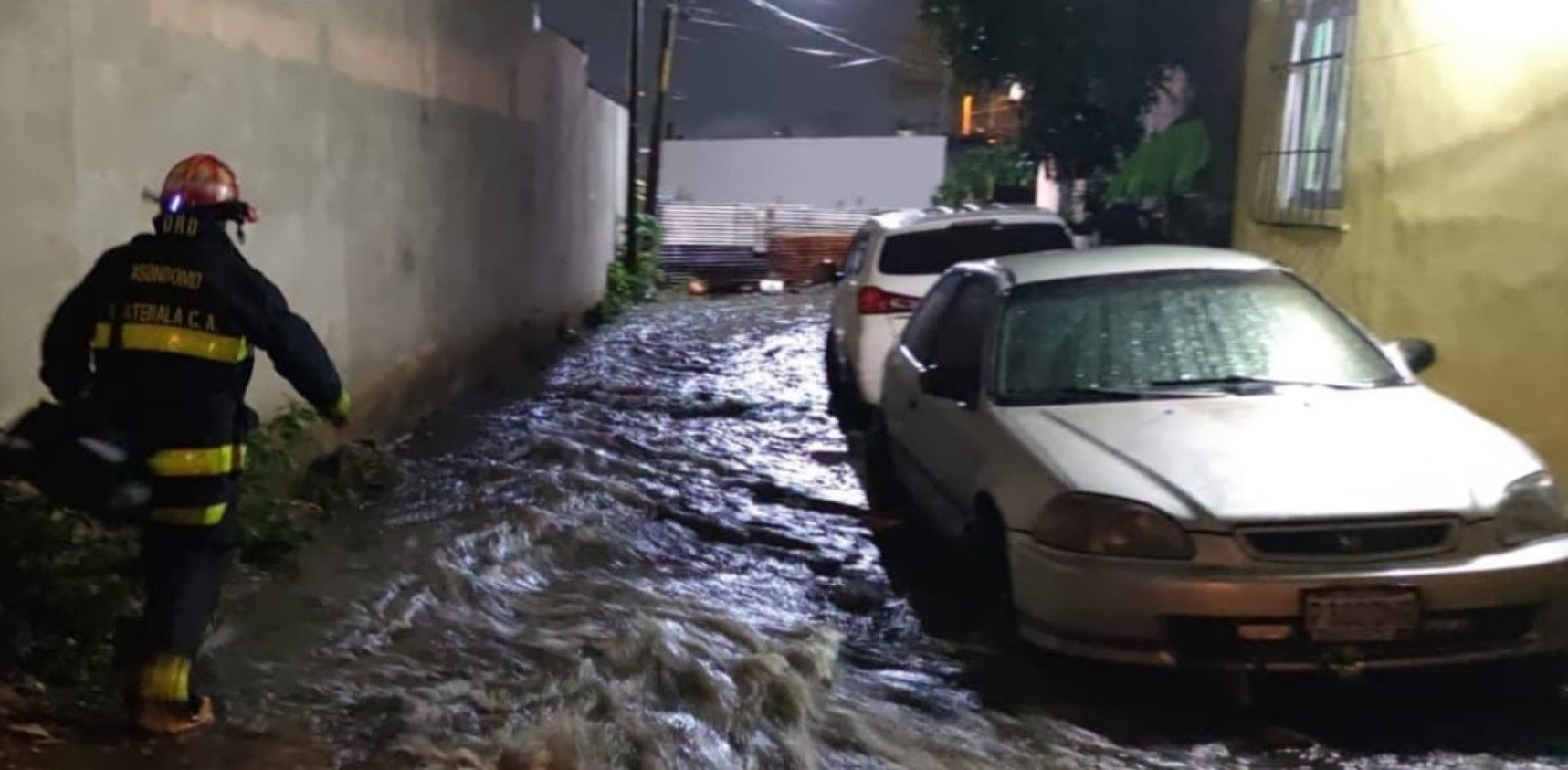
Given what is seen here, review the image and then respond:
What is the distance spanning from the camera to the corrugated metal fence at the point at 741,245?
29297mm

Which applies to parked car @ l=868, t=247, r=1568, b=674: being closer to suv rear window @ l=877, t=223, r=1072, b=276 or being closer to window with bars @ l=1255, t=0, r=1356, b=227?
window with bars @ l=1255, t=0, r=1356, b=227

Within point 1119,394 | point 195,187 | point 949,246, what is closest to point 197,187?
point 195,187

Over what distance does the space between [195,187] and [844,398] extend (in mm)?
7565

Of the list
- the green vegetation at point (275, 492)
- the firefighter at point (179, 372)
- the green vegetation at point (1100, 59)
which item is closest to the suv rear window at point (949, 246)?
the green vegetation at point (1100, 59)

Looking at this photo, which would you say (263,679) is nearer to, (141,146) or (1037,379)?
(141,146)

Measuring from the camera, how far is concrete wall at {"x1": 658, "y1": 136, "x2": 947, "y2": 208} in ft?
122

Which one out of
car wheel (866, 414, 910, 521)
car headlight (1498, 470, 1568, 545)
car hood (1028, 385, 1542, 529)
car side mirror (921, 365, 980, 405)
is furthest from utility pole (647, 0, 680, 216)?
car headlight (1498, 470, 1568, 545)

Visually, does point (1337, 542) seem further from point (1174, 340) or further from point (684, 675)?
point (684, 675)

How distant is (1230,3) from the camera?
13570 millimetres

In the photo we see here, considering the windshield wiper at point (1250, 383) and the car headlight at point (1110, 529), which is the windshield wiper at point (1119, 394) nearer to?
the windshield wiper at point (1250, 383)

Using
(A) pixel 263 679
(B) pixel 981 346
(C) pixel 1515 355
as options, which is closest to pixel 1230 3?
(C) pixel 1515 355

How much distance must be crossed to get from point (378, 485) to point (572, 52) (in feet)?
33.1

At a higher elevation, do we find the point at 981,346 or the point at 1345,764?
the point at 981,346

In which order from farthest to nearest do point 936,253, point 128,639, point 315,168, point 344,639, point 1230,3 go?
point 1230,3, point 936,253, point 315,168, point 344,639, point 128,639
